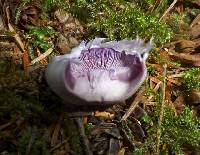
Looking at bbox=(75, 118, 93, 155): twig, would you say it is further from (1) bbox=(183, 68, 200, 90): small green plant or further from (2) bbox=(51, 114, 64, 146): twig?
(1) bbox=(183, 68, 200, 90): small green plant

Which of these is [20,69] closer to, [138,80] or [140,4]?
[138,80]

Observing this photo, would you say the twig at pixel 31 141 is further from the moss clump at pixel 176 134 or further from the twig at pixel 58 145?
the moss clump at pixel 176 134

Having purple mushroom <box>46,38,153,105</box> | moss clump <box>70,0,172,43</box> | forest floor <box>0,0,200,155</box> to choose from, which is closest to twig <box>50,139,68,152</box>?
forest floor <box>0,0,200,155</box>

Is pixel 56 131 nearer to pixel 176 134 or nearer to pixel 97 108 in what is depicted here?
pixel 97 108

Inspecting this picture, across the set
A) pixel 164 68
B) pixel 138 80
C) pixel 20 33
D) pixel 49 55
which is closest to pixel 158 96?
pixel 164 68

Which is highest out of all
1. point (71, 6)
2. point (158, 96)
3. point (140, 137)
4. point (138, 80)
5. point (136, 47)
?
point (71, 6)
